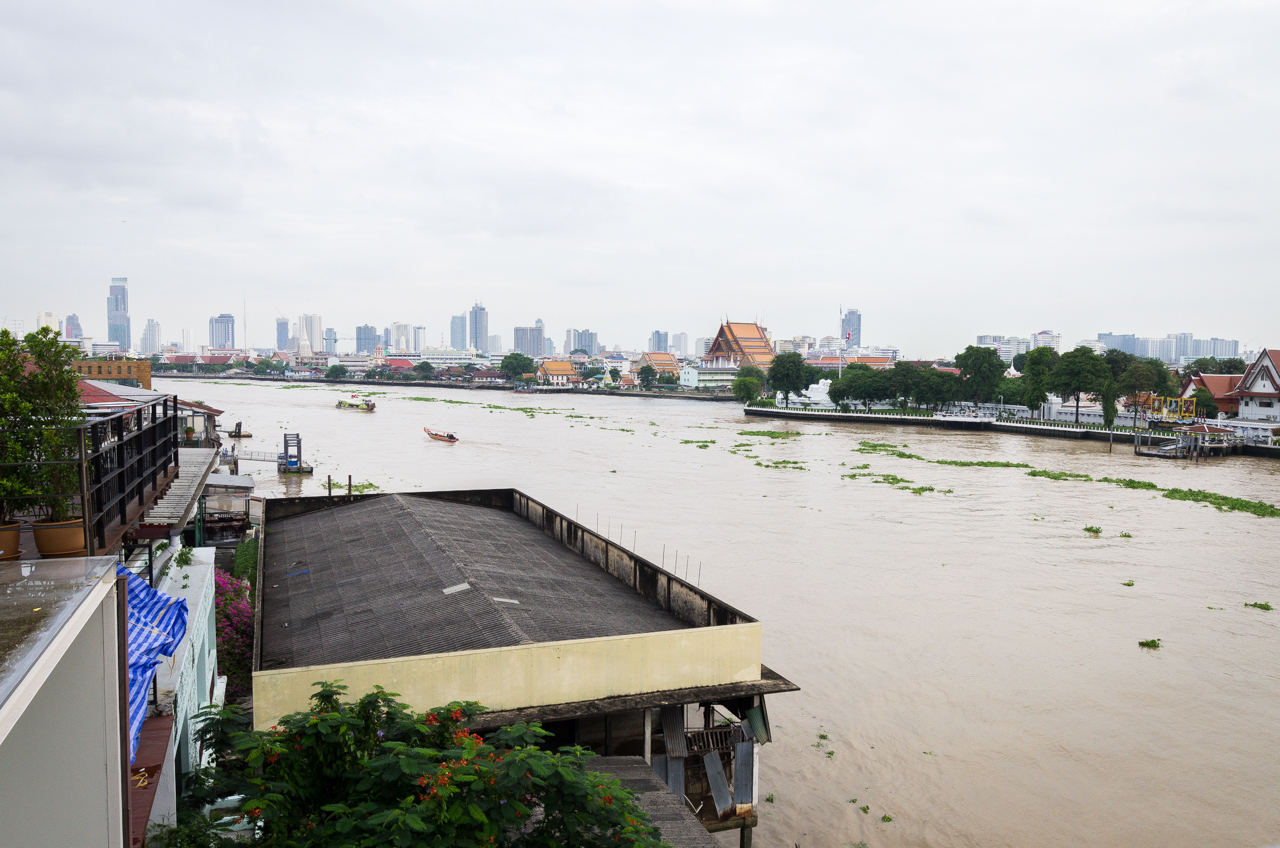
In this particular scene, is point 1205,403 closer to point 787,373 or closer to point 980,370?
point 980,370

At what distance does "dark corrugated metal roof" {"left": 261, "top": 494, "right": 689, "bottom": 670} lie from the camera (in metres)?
8.05

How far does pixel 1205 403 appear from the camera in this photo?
180 feet

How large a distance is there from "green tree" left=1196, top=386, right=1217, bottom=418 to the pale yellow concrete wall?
197ft

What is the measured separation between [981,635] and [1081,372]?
48.3 meters

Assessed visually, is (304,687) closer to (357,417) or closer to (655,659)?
(655,659)

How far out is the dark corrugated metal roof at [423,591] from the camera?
805 centimetres

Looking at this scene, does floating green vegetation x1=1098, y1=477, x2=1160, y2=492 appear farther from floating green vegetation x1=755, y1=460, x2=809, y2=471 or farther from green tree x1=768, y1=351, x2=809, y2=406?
green tree x1=768, y1=351, x2=809, y2=406

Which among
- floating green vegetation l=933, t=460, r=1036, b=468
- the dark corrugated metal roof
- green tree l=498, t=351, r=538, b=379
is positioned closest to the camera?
the dark corrugated metal roof

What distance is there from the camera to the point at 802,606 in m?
15.1

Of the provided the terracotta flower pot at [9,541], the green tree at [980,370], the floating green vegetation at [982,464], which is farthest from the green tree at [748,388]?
the terracotta flower pot at [9,541]

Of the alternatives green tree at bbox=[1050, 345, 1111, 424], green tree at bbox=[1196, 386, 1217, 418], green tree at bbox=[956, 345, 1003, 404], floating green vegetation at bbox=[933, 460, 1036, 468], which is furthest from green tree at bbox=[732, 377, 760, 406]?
floating green vegetation at bbox=[933, 460, 1036, 468]

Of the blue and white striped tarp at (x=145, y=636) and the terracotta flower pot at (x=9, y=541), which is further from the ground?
the terracotta flower pot at (x=9, y=541)

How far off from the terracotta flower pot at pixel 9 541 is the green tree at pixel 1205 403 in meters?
65.2

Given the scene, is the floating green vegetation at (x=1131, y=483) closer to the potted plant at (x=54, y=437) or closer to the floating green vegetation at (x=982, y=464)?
the floating green vegetation at (x=982, y=464)
